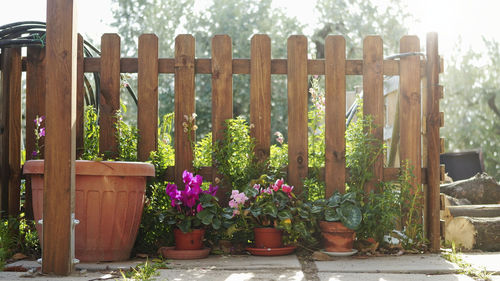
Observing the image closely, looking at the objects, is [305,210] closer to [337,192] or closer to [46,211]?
[337,192]

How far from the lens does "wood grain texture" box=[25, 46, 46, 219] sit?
157 inches

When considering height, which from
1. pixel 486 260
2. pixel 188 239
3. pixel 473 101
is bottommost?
pixel 486 260

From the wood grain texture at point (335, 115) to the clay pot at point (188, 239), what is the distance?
3.18 feet

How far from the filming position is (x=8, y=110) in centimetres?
398

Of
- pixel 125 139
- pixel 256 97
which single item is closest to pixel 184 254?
pixel 125 139

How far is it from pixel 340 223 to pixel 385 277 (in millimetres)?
783

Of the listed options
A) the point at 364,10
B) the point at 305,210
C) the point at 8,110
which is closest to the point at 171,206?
the point at 305,210

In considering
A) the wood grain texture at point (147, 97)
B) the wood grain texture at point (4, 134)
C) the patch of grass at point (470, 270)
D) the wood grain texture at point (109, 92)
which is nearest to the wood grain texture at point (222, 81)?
the wood grain texture at point (147, 97)

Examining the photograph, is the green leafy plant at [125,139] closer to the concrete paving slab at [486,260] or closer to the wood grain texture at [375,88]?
the wood grain texture at [375,88]

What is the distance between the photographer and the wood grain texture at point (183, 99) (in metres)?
3.94

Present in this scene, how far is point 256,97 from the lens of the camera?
396 centimetres

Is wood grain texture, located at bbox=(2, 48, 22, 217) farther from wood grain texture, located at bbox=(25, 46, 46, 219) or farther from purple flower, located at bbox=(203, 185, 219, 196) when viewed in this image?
purple flower, located at bbox=(203, 185, 219, 196)

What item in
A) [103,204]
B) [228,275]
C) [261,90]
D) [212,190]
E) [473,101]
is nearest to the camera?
[228,275]

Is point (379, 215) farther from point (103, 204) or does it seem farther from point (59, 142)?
point (59, 142)
